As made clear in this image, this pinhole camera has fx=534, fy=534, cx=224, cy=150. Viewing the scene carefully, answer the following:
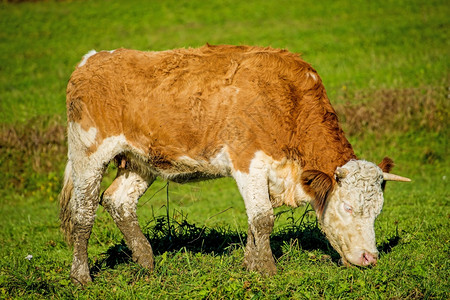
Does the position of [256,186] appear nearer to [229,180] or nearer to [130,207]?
[130,207]

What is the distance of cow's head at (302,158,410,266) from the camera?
247 inches

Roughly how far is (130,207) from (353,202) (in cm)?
325

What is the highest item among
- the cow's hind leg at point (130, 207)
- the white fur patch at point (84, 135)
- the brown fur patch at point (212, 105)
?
the brown fur patch at point (212, 105)

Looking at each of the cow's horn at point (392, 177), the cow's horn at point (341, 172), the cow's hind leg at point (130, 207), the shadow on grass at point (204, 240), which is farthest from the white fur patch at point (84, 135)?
the cow's horn at point (392, 177)

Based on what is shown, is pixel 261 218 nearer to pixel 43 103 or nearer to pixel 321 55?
pixel 43 103

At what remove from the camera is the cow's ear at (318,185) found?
21.2ft

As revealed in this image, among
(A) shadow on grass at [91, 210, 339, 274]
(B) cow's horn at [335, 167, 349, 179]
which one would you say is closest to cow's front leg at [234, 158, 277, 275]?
(B) cow's horn at [335, 167, 349, 179]

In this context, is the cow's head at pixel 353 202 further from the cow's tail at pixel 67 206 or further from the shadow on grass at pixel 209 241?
the cow's tail at pixel 67 206

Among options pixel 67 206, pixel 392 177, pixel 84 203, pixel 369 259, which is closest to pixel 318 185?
pixel 392 177

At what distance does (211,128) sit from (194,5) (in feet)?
82.7

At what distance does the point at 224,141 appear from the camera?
6.69 m

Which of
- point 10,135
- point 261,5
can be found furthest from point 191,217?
point 261,5

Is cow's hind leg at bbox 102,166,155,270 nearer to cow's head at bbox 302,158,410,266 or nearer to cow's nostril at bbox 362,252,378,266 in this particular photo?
cow's head at bbox 302,158,410,266

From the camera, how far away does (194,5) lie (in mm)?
30641
